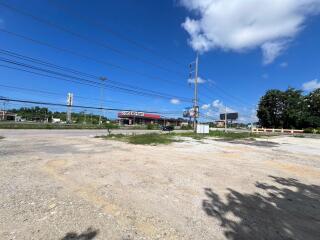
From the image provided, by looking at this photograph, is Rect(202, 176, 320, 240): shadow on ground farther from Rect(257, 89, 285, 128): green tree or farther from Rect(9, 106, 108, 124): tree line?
Rect(9, 106, 108, 124): tree line

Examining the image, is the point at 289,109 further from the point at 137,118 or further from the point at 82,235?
the point at 82,235

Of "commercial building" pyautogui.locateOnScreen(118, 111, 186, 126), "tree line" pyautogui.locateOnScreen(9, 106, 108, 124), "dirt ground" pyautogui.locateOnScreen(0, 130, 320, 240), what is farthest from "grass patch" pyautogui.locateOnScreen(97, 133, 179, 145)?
"tree line" pyautogui.locateOnScreen(9, 106, 108, 124)

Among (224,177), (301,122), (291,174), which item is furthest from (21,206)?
(301,122)

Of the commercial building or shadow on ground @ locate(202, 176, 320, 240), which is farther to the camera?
→ the commercial building

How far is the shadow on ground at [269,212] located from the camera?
3908 mm

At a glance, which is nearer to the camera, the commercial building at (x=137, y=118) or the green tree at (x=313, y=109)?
the green tree at (x=313, y=109)

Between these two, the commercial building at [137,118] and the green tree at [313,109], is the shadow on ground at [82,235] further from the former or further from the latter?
the commercial building at [137,118]

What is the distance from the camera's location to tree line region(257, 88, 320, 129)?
65000mm

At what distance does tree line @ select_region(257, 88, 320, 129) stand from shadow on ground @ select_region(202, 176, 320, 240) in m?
67.9

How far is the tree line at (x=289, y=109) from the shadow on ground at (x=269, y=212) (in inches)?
2673

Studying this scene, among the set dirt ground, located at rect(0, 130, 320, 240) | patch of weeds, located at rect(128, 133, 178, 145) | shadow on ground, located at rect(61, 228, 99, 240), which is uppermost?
patch of weeds, located at rect(128, 133, 178, 145)

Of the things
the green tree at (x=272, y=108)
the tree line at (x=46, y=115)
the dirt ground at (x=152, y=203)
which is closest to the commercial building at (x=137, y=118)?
the tree line at (x=46, y=115)

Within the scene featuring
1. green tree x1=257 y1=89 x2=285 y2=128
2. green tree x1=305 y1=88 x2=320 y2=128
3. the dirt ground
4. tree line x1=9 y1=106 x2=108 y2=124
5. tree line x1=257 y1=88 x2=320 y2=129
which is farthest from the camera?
tree line x1=9 y1=106 x2=108 y2=124

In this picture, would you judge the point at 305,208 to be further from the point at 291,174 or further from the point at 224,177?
the point at 291,174
